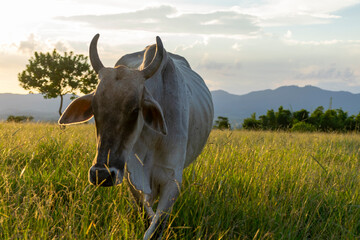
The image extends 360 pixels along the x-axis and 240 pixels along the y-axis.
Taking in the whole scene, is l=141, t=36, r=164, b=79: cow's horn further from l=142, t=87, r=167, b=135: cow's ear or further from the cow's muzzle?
the cow's muzzle

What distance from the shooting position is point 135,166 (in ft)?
9.73

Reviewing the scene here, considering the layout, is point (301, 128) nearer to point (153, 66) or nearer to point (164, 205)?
point (164, 205)

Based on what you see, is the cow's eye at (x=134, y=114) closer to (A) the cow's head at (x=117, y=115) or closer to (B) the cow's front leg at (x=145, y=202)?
(A) the cow's head at (x=117, y=115)

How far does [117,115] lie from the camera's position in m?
2.42

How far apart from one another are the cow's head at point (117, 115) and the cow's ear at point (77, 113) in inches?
0.5

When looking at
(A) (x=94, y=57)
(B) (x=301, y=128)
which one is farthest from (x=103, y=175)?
(B) (x=301, y=128)

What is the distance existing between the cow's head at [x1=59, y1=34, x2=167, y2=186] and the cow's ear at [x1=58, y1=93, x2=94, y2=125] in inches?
0.5

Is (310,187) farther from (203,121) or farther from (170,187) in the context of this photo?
(170,187)

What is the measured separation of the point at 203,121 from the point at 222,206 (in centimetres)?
107

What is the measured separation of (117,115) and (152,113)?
0.33m

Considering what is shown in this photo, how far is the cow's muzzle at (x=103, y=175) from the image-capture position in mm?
2350

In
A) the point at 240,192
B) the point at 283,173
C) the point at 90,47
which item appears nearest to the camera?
the point at 90,47

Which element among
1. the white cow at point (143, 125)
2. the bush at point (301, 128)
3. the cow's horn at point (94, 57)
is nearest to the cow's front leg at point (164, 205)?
the white cow at point (143, 125)

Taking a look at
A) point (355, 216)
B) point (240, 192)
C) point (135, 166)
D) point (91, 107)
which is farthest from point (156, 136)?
point (355, 216)
